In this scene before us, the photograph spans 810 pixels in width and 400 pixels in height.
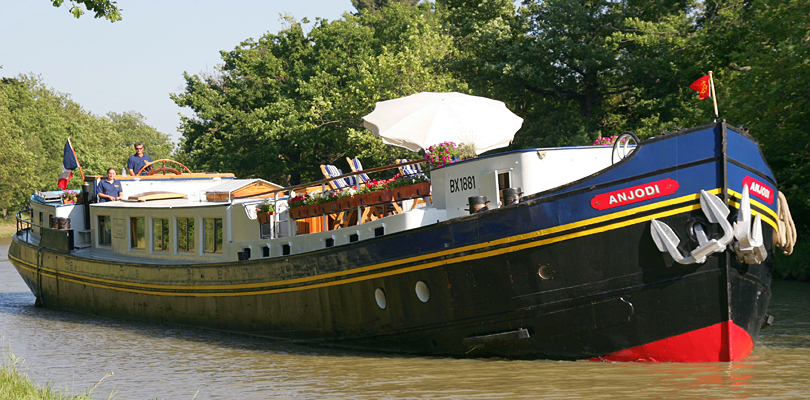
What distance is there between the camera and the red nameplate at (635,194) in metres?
8.20

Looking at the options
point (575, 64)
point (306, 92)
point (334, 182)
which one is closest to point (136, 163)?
point (334, 182)

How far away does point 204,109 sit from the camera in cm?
3947

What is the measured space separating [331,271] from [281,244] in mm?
1451

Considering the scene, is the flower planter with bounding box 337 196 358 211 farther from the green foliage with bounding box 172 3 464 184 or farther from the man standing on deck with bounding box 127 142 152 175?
the green foliage with bounding box 172 3 464 184

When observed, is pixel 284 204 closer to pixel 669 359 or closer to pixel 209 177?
pixel 209 177

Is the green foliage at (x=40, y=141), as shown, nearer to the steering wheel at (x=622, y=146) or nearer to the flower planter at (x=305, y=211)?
the flower planter at (x=305, y=211)

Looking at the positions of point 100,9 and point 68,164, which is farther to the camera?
point 68,164

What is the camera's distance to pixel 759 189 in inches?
338

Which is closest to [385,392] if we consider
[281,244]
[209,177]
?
[281,244]

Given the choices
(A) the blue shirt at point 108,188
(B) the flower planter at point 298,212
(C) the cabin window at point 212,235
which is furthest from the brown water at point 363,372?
(A) the blue shirt at point 108,188

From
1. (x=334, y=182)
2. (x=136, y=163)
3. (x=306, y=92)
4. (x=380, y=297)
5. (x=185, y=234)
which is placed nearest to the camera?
(x=380, y=297)

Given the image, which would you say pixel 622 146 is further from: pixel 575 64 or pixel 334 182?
pixel 575 64

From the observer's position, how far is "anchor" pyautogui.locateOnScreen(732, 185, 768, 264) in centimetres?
801

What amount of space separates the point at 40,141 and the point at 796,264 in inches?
2540
